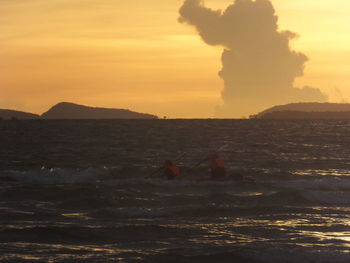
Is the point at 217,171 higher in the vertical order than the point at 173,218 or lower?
higher

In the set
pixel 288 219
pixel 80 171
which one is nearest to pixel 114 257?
pixel 288 219

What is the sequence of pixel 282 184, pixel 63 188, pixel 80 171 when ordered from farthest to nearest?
pixel 80 171 → pixel 282 184 → pixel 63 188

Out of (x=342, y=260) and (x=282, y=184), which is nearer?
(x=342, y=260)

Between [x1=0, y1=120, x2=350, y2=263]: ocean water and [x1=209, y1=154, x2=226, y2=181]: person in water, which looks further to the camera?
[x1=209, y1=154, x2=226, y2=181]: person in water

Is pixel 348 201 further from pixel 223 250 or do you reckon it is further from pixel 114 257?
pixel 114 257

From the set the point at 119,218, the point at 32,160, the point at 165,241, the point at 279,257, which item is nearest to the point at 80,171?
the point at 32,160

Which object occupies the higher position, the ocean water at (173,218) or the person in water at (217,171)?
the person in water at (217,171)

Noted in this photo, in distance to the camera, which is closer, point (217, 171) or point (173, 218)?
point (173, 218)

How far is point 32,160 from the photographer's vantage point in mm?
56812

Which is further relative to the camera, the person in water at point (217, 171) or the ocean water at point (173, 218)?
the person in water at point (217, 171)

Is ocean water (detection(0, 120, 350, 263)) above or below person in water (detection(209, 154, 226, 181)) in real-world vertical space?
below

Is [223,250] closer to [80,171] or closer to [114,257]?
[114,257]

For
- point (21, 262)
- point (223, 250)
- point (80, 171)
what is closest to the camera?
point (21, 262)

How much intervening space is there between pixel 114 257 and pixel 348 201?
15.4m
